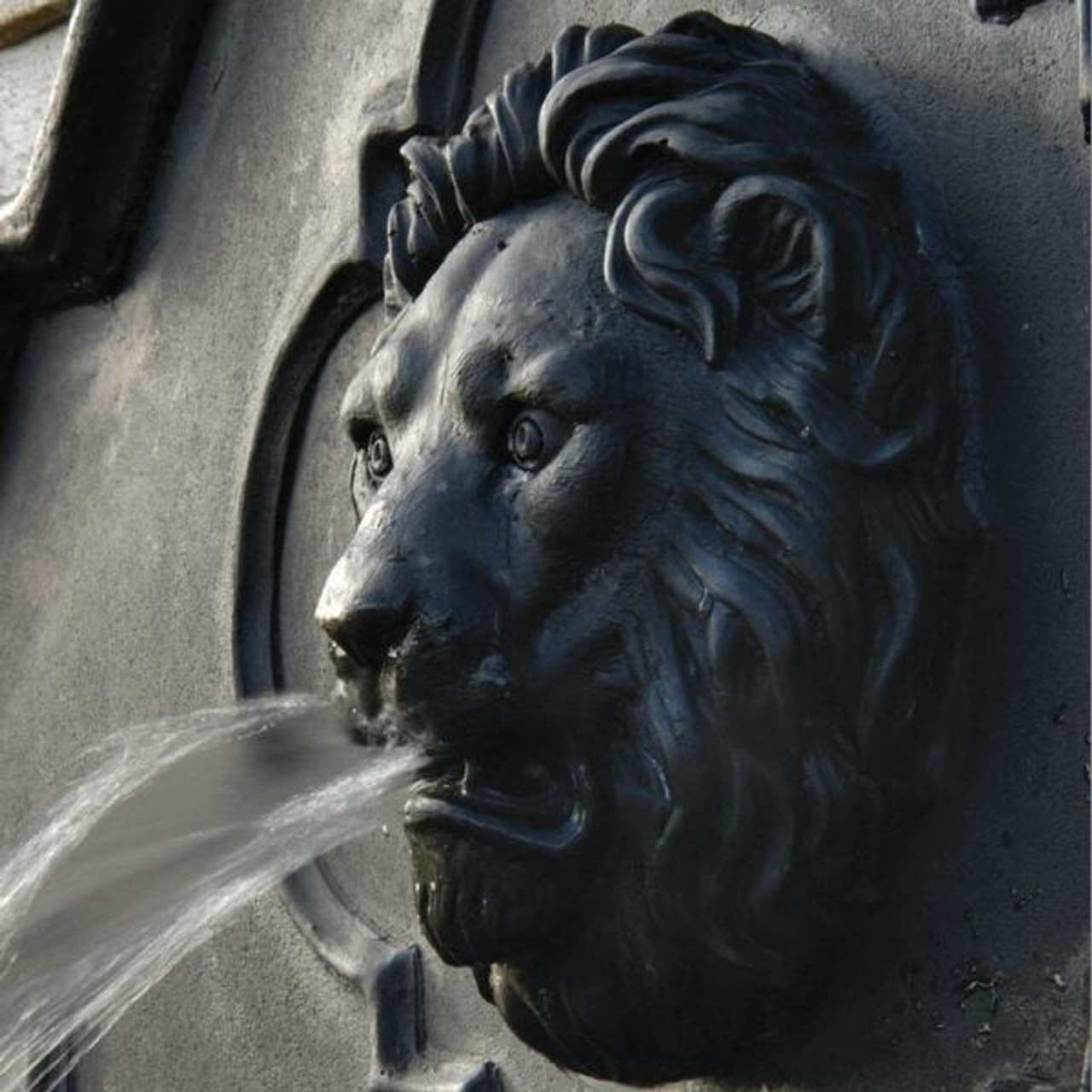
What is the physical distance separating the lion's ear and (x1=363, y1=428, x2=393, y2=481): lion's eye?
30cm

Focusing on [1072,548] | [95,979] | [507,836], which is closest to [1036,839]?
[1072,548]

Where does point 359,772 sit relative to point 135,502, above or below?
above

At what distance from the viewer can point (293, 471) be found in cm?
231

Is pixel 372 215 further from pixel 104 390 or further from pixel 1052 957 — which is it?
pixel 1052 957

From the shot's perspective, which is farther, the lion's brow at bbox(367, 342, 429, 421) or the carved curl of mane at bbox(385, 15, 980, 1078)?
the lion's brow at bbox(367, 342, 429, 421)

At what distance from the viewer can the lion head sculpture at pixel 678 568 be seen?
159cm

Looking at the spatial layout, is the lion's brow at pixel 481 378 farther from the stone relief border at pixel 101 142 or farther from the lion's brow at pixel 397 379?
the stone relief border at pixel 101 142

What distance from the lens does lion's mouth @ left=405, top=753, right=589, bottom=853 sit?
1.65 m

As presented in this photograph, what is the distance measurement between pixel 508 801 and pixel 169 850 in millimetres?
441

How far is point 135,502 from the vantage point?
2.51m

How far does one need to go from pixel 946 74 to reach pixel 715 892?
0.59 metres

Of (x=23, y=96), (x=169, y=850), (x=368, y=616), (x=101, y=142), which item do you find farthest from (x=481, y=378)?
(x=23, y=96)

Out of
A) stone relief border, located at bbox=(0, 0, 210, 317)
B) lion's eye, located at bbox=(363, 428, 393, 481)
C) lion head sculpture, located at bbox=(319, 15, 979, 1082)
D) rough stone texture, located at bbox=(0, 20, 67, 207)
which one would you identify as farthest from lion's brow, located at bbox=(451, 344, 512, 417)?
rough stone texture, located at bbox=(0, 20, 67, 207)

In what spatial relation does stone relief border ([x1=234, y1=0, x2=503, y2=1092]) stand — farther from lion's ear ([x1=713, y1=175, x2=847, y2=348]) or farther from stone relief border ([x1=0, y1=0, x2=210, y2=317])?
lion's ear ([x1=713, y1=175, x2=847, y2=348])
